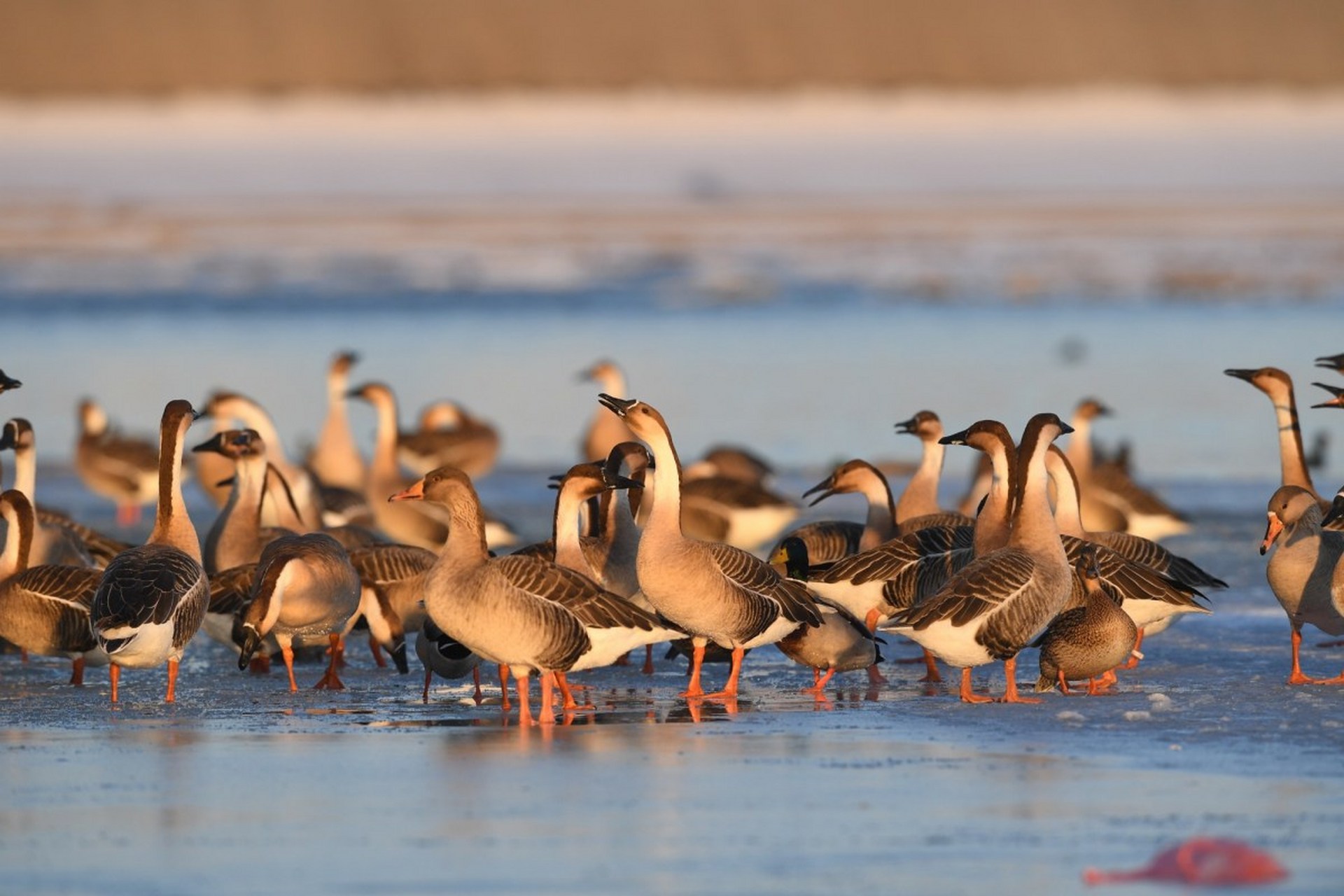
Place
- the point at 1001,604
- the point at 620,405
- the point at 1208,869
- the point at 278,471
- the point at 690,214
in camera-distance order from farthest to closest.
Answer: the point at 690,214, the point at 278,471, the point at 620,405, the point at 1001,604, the point at 1208,869

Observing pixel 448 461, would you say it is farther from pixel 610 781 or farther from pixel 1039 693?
pixel 610 781

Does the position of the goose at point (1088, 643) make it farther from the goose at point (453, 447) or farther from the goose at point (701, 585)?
the goose at point (453, 447)

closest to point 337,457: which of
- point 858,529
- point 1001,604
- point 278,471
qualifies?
point 278,471

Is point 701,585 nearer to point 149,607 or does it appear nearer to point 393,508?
point 149,607

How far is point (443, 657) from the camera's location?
983 centimetres

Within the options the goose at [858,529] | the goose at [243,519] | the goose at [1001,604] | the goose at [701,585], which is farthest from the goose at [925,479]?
the goose at [243,519]

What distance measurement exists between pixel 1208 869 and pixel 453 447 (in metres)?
10.7

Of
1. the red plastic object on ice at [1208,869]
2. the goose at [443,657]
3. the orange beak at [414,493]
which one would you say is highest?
the orange beak at [414,493]

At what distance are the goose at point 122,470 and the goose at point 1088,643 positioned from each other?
8662 mm

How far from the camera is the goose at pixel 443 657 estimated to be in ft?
32.1

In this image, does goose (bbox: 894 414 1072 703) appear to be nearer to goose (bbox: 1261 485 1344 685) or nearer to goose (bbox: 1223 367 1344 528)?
goose (bbox: 1261 485 1344 685)

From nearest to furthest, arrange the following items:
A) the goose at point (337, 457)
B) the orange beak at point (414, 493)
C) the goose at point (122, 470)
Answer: the orange beak at point (414, 493) → the goose at point (337, 457) → the goose at point (122, 470)

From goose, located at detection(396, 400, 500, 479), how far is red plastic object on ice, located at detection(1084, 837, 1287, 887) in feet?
33.9

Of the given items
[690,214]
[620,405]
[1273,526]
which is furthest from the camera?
[690,214]
